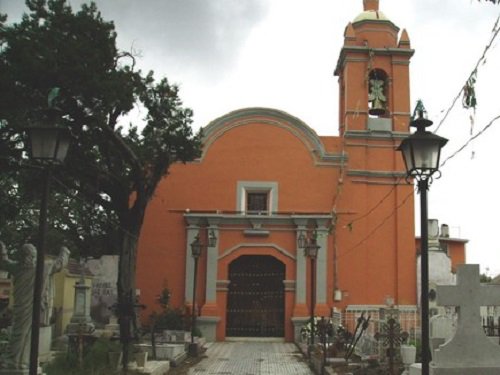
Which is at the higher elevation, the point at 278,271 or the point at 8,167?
the point at 8,167

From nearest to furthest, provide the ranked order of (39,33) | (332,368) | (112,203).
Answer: (332,368) < (39,33) < (112,203)

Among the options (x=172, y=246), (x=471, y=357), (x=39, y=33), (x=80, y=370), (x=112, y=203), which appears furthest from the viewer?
(x=172, y=246)

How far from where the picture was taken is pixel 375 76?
22.8 m

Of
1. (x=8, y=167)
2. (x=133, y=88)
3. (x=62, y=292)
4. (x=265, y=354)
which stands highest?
(x=133, y=88)

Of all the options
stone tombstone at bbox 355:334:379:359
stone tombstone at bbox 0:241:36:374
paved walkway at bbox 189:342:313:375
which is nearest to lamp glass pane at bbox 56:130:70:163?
stone tombstone at bbox 0:241:36:374

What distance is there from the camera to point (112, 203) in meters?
17.3

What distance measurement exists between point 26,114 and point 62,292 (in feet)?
21.1

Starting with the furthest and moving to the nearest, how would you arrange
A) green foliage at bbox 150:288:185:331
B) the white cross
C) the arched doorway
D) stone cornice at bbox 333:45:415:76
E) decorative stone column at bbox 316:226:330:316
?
stone cornice at bbox 333:45:415:76, the arched doorway, decorative stone column at bbox 316:226:330:316, green foliage at bbox 150:288:185:331, the white cross

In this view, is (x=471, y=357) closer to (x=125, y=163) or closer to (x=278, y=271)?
(x=125, y=163)

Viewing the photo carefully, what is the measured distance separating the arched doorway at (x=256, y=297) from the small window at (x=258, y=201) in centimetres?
180

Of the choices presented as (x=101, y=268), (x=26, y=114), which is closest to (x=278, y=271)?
(x=101, y=268)

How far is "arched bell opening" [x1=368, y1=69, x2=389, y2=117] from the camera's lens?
886 inches

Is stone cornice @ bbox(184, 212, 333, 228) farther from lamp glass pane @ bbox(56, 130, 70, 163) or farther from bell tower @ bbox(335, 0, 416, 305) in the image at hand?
lamp glass pane @ bbox(56, 130, 70, 163)

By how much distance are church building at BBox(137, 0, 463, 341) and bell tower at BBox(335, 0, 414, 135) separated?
0.12 ft
